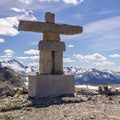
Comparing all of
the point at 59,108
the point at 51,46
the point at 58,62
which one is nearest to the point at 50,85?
the point at 58,62

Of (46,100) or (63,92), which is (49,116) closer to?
(46,100)

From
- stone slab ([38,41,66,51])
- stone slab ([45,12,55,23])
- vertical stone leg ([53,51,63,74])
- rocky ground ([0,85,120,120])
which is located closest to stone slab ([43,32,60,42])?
stone slab ([38,41,66,51])

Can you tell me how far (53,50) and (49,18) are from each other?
2.05m

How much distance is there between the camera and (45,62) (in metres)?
26.4

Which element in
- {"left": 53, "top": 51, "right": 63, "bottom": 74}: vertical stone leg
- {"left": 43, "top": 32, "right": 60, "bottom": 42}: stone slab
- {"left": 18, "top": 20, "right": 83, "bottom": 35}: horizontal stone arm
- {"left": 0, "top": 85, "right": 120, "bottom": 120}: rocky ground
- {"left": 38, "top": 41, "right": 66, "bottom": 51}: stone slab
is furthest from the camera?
{"left": 53, "top": 51, "right": 63, "bottom": 74}: vertical stone leg

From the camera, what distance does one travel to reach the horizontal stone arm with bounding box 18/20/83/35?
25219 millimetres

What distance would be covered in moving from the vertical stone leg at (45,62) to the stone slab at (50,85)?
0.74 meters

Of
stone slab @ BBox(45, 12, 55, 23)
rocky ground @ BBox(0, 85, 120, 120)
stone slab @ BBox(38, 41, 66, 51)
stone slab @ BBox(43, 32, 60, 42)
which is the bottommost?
rocky ground @ BBox(0, 85, 120, 120)

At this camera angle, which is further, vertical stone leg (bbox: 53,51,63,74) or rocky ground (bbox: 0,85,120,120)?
vertical stone leg (bbox: 53,51,63,74)

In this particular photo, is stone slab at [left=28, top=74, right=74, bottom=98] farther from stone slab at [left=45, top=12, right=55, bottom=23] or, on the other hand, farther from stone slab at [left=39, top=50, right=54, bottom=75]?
stone slab at [left=45, top=12, right=55, bottom=23]

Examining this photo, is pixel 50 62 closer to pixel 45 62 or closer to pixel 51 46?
pixel 45 62

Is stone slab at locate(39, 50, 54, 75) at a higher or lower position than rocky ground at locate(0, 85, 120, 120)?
higher

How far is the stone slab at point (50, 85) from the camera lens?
25.4 meters

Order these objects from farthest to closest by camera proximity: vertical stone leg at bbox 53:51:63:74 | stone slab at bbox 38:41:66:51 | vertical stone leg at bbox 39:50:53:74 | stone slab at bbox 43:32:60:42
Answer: vertical stone leg at bbox 53:51:63:74 < stone slab at bbox 43:32:60:42 < vertical stone leg at bbox 39:50:53:74 < stone slab at bbox 38:41:66:51
